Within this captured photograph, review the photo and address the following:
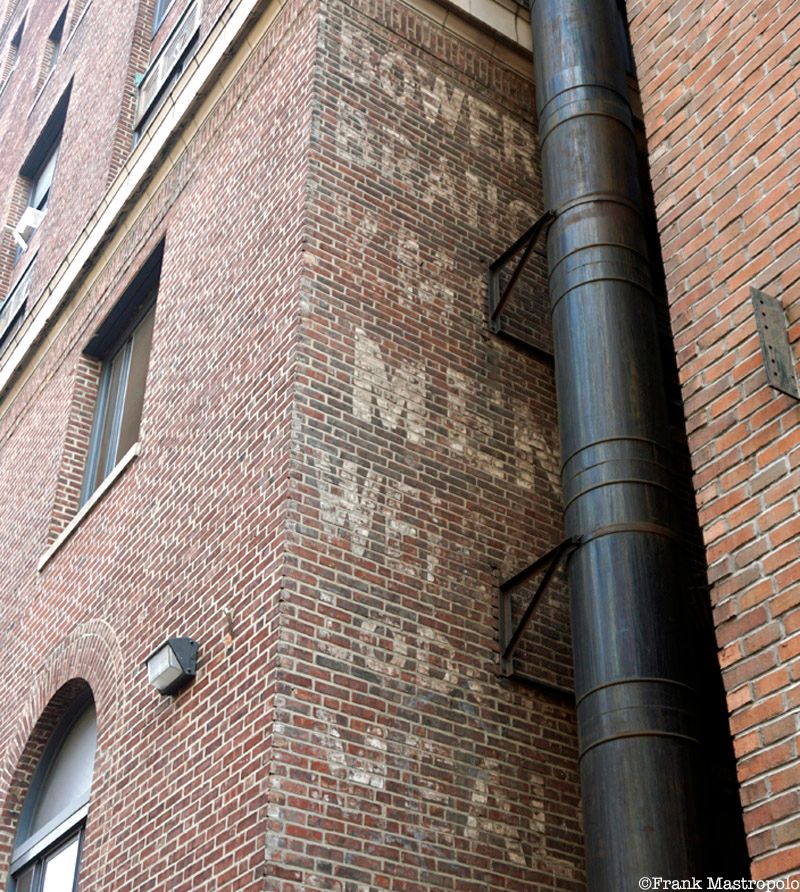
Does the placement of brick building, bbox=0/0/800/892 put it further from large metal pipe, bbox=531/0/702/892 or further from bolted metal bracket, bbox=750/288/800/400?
large metal pipe, bbox=531/0/702/892

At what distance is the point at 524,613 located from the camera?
27.5 ft

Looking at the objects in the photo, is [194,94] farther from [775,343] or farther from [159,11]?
[775,343]

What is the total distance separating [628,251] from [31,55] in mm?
15405

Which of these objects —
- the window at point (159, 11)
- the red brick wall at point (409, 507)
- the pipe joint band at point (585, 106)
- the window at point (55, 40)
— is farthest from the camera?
the window at point (55, 40)

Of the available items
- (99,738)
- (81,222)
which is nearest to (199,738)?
(99,738)

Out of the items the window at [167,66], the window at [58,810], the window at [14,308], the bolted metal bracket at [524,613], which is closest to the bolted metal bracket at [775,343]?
the bolted metal bracket at [524,613]

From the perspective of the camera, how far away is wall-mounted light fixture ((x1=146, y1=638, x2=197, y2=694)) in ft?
26.6

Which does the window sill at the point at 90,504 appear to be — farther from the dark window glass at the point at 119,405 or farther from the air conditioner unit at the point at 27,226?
the air conditioner unit at the point at 27,226

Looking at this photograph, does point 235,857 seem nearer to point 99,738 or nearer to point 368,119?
point 99,738

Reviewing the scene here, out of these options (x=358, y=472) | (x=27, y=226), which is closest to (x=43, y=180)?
(x=27, y=226)

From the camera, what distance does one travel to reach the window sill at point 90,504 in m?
10.5

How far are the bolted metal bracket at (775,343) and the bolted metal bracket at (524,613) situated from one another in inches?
102

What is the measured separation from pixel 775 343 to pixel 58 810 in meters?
7.32

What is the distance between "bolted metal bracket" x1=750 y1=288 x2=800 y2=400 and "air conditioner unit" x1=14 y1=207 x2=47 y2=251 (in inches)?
522
